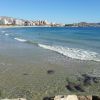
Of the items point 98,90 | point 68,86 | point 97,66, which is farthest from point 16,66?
point 98,90

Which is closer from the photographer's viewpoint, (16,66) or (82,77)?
(82,77)

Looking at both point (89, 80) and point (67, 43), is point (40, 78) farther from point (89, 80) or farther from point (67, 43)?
point (67, 43)

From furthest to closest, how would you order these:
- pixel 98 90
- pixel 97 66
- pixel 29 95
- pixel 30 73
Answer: pixel 97 66 < pixel 30 73 < pixel 98 90 < pixel 29 95

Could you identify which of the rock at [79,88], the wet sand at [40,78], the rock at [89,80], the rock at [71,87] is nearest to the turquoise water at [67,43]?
the wet sand at [40,78]

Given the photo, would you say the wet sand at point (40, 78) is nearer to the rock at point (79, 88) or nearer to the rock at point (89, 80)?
the rock at point (79, 88)

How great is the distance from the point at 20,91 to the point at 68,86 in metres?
2.30

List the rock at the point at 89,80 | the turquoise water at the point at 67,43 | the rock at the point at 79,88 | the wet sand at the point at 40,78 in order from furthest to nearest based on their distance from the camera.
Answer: the turquoise water at the point at 67,43
the rock at the point at 89,80
the rock at the point at 79,88
the wet sand at the point at 40,78

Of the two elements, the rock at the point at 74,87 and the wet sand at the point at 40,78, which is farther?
the rock at the point at 74,87

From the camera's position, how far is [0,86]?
13133mm

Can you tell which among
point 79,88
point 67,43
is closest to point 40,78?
point 79,88

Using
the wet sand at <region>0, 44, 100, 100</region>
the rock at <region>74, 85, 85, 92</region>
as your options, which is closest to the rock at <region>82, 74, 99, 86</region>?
the wet sand at <region>0, 44, 100, 100</region>

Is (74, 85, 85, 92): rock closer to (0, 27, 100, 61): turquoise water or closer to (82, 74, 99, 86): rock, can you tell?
(82, 74, 99, 86): rock

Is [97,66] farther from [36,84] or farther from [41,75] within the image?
[36,84]

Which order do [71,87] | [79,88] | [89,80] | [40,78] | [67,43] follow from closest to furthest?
[79,88] < [71,87] < [89,80] < [40,78] < [67,43]
